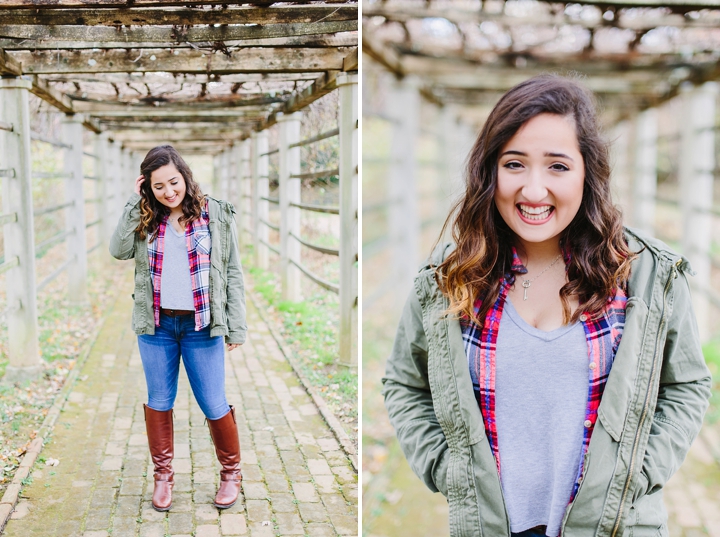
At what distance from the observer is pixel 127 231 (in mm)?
2334

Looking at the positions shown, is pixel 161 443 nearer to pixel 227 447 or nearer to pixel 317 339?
pixel 227 447

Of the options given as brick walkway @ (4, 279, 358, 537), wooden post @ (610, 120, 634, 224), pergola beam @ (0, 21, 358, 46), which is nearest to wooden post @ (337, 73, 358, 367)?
brick walkway @ (4, 279, 358, 537)

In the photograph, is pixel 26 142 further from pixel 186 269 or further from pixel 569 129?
pixel 569 129

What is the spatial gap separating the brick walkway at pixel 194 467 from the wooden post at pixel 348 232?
38cm

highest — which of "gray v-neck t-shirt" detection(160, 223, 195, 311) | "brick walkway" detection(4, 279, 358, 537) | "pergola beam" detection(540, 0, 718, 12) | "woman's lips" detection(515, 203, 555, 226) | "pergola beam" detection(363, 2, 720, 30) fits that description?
"pergola beam" detection(363, 2, 720, 30)

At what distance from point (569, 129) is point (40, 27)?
232 cm

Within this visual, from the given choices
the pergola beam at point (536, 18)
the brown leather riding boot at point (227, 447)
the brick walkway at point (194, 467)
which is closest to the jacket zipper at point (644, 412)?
the brick walkway at point (194, 467)

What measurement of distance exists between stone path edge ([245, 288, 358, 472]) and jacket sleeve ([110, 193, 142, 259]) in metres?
1.14

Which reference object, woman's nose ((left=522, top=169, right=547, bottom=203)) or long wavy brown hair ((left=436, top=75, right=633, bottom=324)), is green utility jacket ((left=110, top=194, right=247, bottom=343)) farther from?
woman's nose ((left=522, top=169, right=547, bottom=203))

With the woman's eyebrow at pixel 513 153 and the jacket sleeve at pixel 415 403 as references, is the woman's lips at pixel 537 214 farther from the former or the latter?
the jacket sleeve at pixel 415 403

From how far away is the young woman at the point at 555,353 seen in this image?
1486mm

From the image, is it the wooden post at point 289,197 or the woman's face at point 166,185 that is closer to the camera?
the woman's face at point 166,185

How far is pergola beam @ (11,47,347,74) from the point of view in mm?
3346

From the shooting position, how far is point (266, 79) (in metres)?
4.27
